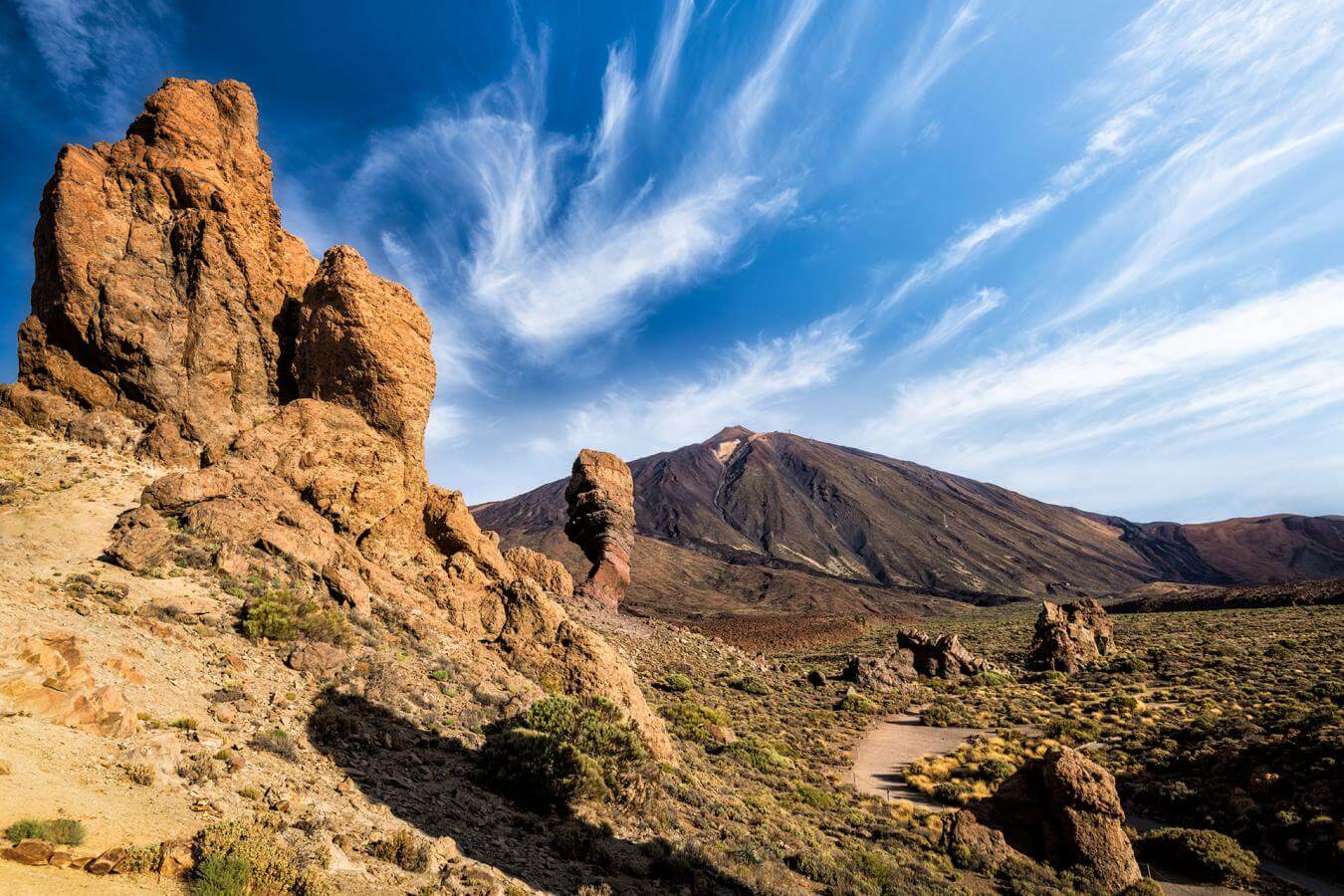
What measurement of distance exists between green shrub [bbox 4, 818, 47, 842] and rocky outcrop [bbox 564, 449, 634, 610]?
1300 inches

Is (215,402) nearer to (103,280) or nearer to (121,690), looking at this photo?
(103,280)

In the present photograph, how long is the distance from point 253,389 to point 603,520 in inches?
957

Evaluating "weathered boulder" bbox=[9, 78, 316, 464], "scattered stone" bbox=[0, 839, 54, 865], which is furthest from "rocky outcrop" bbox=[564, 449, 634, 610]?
"scattered stone" bbox=[0, 839, 54, 865]

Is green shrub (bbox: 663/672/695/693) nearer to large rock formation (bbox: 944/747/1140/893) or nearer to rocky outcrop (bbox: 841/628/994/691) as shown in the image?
rocky outcrop (bbox: 841/628/994/691)

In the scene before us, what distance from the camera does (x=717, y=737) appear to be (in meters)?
18.9

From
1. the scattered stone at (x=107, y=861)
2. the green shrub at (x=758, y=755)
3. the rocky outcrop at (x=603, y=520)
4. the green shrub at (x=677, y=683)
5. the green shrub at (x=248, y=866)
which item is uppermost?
the rocky outcrop at (x=603, y=520)

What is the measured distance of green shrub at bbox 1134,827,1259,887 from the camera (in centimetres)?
1162

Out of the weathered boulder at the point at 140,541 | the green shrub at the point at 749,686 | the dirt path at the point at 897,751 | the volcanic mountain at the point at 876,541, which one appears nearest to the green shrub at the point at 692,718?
the dirt path at the point at 897,751

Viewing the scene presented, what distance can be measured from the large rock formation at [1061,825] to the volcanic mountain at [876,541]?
7029 cm

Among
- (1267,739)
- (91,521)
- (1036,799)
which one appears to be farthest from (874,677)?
(91,521)

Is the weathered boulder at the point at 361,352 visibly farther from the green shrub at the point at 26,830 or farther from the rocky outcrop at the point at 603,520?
the rocky outcrop at the point at 603,520

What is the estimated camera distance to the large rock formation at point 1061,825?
11880 mm

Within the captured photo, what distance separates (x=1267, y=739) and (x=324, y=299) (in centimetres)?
3182

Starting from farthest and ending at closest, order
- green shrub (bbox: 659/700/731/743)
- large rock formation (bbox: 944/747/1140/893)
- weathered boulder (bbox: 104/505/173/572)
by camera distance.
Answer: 1. green shrub (bbox: 659/700/731/743)
2. large rock formation (bbox: 944/747/1140/893)
3. weathered boulder (bbox: 104/505/173/572)
